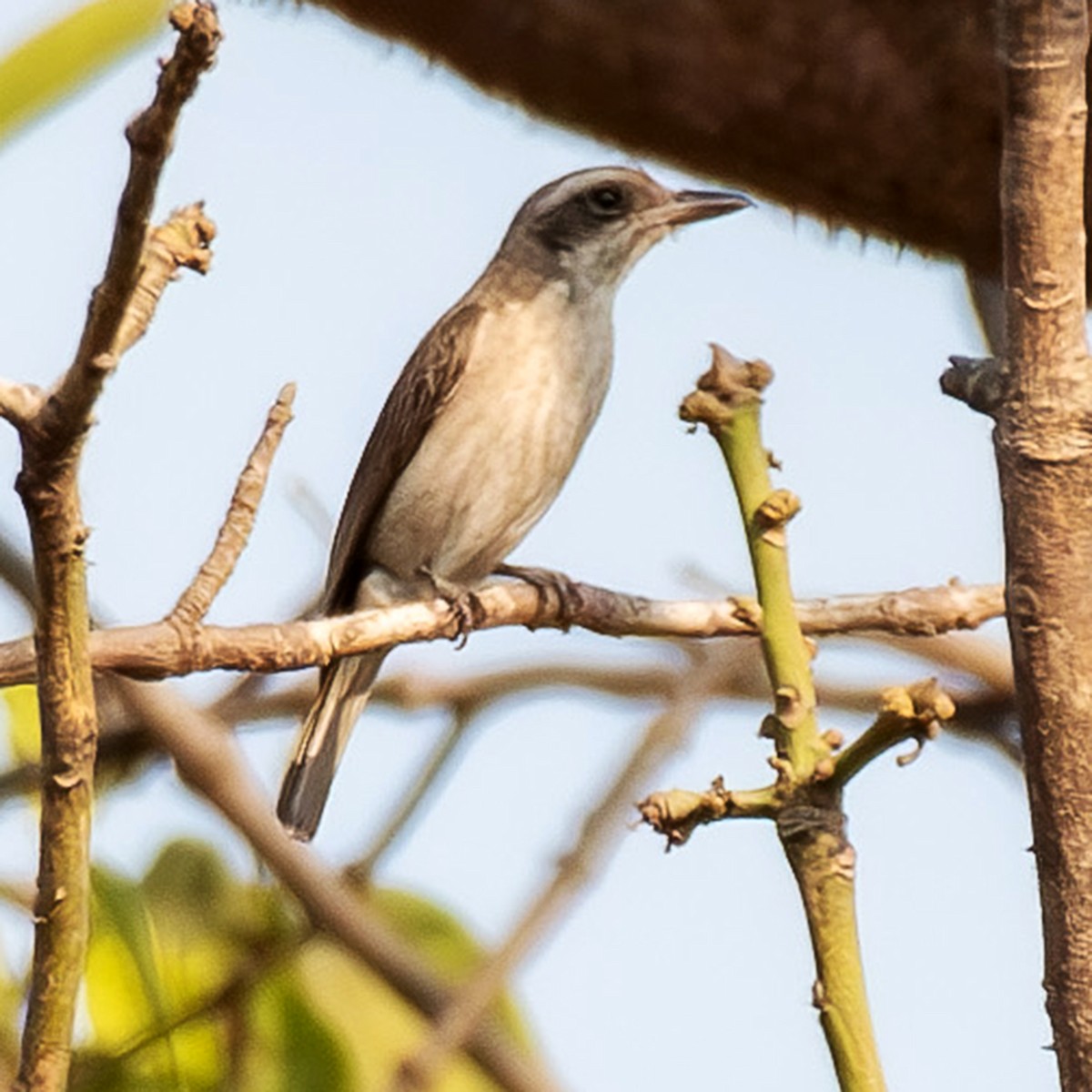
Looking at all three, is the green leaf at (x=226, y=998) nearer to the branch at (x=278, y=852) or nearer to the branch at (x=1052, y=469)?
the branch at (x=278, y=852)

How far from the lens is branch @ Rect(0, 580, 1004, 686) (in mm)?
1447

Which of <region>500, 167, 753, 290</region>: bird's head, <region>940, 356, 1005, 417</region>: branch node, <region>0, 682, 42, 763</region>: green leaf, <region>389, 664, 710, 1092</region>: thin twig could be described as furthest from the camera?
<region>500, 167, 753, 290</region>: bird's head

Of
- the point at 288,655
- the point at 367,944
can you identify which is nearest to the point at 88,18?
the point at 288,655

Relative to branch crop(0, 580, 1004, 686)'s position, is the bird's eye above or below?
above

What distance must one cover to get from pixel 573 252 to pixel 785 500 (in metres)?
1.66

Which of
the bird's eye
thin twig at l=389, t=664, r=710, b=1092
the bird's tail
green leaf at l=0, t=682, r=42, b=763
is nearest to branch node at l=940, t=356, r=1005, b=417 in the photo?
thin twig at l=389, t=664, r=710, b=1092

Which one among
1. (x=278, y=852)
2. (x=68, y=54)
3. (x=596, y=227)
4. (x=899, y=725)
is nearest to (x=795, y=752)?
(x=899, y=725)

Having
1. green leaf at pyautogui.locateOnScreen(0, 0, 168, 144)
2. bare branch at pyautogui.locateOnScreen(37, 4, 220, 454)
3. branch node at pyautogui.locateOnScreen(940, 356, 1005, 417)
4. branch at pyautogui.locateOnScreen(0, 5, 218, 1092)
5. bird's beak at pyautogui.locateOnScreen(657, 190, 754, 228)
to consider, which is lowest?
branch at pyautogui.locateOnScreen(0, 5, 218, 1092)

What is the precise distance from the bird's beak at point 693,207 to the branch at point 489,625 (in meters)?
0.51

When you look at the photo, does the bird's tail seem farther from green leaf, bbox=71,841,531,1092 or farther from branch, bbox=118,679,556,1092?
branch, bbox=118,679,556,1092

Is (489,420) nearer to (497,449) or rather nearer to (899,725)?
(497,449)

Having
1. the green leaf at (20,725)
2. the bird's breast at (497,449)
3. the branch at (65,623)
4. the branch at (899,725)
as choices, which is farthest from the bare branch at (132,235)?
the bird's breast at (497,449)

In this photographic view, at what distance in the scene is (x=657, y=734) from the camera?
2.08 metres

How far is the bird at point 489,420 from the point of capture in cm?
251
